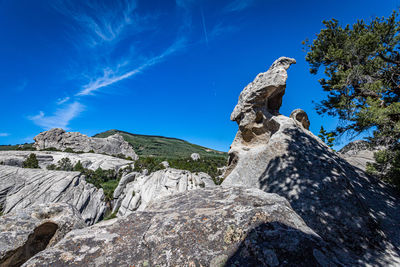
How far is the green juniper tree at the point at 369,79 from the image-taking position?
815cm

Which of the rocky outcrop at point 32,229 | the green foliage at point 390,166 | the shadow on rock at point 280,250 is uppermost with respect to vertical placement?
the green foliage at point 390,166

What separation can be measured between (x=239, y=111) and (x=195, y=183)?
20385 mm

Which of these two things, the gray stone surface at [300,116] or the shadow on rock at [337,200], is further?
the gray stone surface at [300,116]

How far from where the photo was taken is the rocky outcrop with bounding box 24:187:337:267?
195 cm

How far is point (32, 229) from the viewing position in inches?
137

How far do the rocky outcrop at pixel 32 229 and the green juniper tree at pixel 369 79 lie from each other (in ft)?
38.9

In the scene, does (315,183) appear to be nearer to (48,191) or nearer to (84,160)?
(48,191)

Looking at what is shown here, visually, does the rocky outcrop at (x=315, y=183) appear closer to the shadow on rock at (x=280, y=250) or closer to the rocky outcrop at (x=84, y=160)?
the shadow on rock at (x=280, y=250)

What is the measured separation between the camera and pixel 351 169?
321 inches

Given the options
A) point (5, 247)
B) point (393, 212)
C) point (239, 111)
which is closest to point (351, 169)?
point (393, 212)

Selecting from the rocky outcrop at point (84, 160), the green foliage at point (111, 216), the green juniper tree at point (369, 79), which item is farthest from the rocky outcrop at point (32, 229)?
the rocky outcrop at point (84, 160)

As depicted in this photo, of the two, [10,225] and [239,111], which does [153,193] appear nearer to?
[239,111]

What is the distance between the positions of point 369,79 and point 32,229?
15.4 meters

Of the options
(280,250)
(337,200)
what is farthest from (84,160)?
(280,250)
